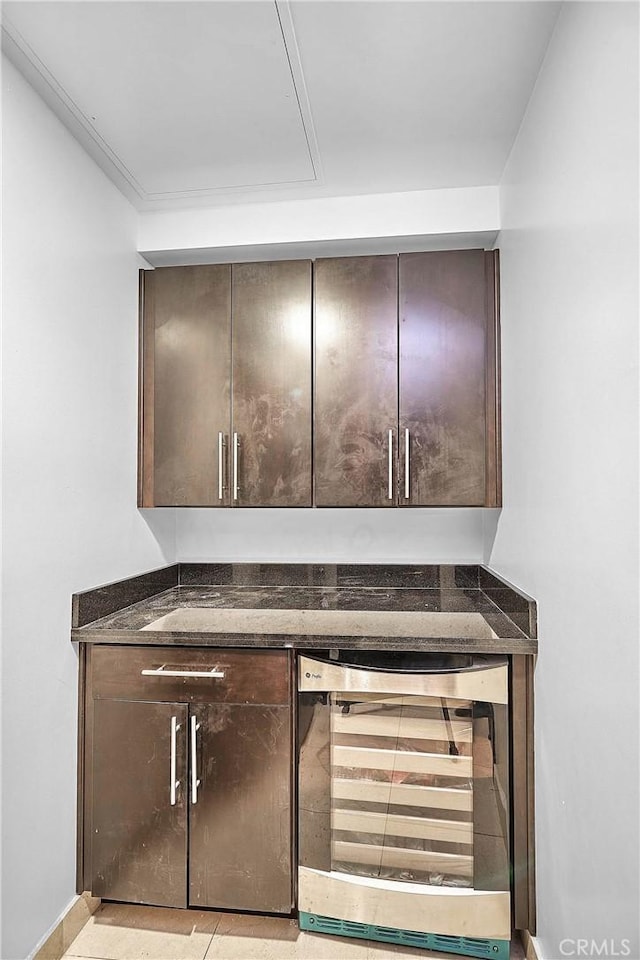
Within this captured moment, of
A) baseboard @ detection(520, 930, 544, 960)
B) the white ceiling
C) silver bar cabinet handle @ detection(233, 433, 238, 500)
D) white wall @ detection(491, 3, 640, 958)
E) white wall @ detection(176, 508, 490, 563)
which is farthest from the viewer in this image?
white wall @ detection(176, 508, 490, 563)

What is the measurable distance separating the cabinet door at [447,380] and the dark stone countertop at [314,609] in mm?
435

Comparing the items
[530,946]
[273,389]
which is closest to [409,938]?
[530,946]

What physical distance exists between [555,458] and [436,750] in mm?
939

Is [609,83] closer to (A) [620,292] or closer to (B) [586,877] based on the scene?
(A) [620,292]

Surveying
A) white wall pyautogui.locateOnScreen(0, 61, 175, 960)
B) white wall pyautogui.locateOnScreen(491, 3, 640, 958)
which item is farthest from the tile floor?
white wall pyautogui.locateOnScreen(491, 3, 640, 958)

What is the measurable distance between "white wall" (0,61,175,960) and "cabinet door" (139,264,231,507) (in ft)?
0.78

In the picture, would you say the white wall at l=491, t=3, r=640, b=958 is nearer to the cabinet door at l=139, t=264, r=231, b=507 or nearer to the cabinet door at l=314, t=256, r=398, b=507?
the cabinet door at l=314, t=256, r=398, b=507

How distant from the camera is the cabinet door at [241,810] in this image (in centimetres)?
178

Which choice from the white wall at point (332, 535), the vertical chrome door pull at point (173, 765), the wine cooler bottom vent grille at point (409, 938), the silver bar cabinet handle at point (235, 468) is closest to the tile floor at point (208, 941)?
the wine cooler bottom vent grille at point (409, 938)

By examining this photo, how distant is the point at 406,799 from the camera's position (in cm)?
174

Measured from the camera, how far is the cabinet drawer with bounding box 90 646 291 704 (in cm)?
181

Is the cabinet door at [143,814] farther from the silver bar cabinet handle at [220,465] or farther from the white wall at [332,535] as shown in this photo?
the white wall at [332,535]

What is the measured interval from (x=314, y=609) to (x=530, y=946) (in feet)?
3.90

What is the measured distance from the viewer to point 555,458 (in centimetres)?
148
